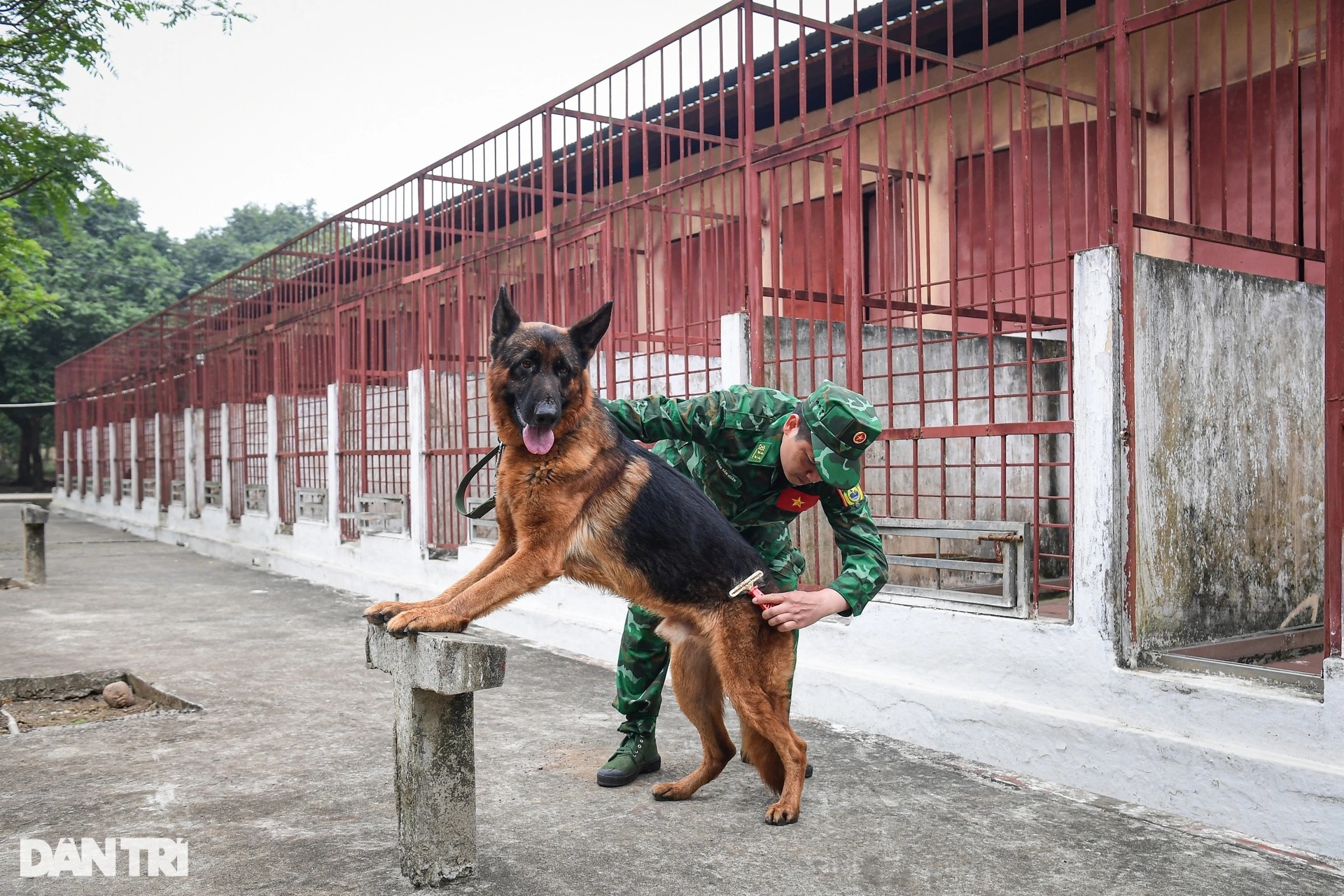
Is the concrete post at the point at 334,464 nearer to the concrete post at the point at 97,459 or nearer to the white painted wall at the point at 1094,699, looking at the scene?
the white painted wall at the point at 1094,699

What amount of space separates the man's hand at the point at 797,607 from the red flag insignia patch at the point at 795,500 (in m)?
0.43

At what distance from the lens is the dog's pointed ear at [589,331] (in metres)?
3.09

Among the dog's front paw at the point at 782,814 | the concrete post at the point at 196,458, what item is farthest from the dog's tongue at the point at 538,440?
the concrete post at the point at 196,458

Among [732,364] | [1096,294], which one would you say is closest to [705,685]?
[1096,294]

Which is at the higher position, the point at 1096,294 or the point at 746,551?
the point at 1096,294

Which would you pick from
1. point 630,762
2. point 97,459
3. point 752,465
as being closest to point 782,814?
point 630,762

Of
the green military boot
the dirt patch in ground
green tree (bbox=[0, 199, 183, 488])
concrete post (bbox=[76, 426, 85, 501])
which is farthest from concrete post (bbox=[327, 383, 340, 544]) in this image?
green tree (bbox=[0, 199, 183, 488])

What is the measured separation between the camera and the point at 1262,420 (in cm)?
479

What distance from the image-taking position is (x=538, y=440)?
2977 millimetres

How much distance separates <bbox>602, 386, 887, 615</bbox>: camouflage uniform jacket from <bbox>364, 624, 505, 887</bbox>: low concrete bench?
3.45 ft

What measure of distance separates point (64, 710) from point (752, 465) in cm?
468

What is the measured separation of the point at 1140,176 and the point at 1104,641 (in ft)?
6.84

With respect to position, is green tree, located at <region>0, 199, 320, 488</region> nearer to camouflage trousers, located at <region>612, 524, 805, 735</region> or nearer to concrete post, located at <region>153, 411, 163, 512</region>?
concrete post, located at <region>153, 411, 163, 512</region>

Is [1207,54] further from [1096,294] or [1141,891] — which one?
[1141,891]
